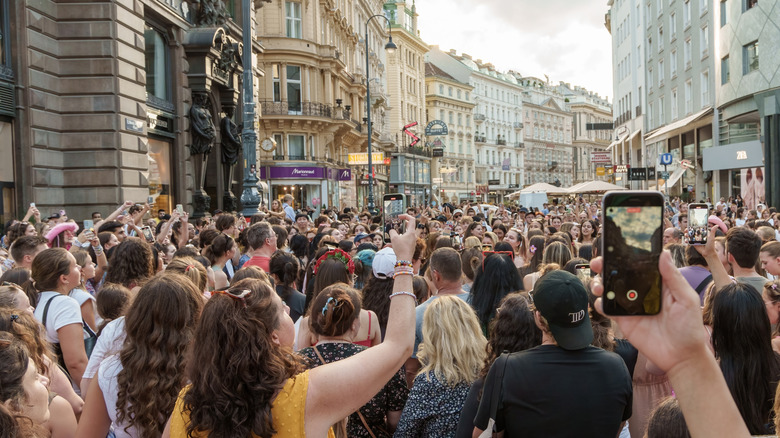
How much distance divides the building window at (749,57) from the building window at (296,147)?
25394 mm

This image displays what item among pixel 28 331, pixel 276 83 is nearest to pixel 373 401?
pixel 28 331

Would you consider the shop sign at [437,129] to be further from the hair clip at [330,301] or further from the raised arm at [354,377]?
the raised arm at [354,377]

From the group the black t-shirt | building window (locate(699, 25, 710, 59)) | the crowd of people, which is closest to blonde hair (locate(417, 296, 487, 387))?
the crowd of people

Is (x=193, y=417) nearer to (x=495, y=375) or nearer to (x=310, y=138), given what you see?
(x=495, y=375)

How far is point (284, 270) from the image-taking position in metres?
6.47

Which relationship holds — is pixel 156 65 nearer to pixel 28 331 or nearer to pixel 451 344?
pixel 28 331

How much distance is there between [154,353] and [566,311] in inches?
78.4

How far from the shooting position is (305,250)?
10070 mm

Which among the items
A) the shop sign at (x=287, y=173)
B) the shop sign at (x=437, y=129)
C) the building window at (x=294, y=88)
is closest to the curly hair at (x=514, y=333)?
the shop sign at (x=287, y=173)

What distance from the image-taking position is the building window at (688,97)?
127 ft

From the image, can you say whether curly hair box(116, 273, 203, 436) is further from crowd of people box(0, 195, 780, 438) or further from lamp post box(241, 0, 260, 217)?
lamp post box(241, 0, 260, 217)

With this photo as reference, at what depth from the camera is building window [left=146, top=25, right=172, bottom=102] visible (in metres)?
18.0

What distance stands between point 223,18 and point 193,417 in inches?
837

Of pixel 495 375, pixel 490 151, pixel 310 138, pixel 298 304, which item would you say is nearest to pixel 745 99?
pixel 310 138
